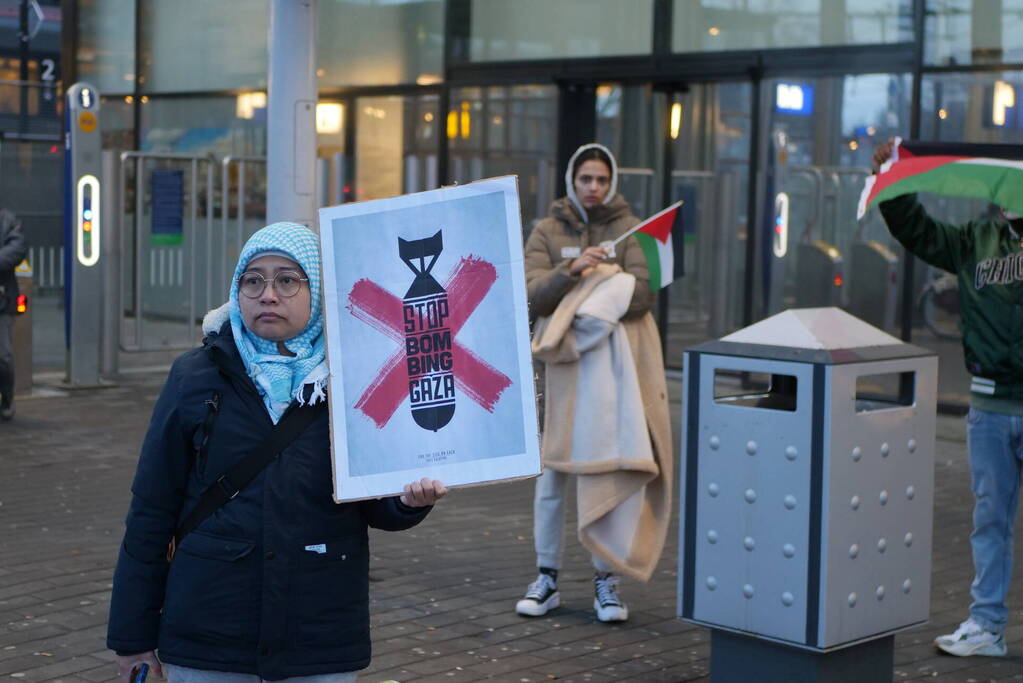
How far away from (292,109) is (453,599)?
2320 mm

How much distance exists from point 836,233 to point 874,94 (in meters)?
1.27

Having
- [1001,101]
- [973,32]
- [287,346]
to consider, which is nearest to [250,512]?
[287,346]

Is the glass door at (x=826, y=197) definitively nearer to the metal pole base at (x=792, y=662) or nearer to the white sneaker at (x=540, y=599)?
the white sneaker at (x=540, y=599)

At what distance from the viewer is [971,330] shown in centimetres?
595

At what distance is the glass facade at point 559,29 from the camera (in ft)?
48.1

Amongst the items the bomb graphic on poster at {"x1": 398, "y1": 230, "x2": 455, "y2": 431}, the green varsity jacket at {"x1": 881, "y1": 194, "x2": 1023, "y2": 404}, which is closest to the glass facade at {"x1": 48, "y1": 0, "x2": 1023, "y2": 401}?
the green varsity jacket at {"x1": 881, "y1": 194, "x2": 1023, "y2": 404}

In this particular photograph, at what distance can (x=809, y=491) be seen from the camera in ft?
15.7

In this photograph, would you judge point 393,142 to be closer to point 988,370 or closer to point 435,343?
point 988,370

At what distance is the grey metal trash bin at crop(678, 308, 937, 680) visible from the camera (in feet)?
15.7

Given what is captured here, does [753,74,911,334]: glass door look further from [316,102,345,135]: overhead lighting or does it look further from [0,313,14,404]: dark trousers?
[0,313,14,404]: dark trousers

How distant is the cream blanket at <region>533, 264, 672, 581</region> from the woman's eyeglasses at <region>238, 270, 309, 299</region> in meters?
3.04

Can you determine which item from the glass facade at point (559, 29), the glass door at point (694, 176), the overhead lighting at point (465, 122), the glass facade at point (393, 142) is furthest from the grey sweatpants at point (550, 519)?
the overhead lighting at point (465, 122)

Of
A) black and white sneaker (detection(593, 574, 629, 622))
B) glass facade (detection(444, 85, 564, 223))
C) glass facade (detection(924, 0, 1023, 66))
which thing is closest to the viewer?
black and white sneaker (detection(593, 574, 629, 622))

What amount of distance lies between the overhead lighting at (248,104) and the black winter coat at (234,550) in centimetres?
1556
